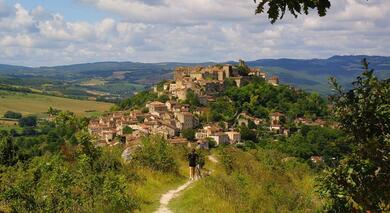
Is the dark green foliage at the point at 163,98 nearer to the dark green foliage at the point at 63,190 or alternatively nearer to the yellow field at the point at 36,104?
the yellow field at the point at 36,104

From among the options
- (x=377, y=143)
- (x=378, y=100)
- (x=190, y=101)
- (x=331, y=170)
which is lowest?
(x=190, y=101)

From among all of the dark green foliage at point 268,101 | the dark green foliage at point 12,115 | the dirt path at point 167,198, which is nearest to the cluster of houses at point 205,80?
the dark green foliage at point 268,101

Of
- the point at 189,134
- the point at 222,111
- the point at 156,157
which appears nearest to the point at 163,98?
the point at 222,111

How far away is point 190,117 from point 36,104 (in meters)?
88.8

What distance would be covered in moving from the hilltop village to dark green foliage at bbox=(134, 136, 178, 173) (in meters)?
49.2

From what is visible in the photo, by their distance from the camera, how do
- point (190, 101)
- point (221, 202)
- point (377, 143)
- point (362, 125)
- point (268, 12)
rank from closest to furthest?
point (268, 12), point (377, 143), point (362, 125), point (221, 202), point (190, 101)

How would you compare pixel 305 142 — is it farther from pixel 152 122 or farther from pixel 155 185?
pixel 155 185

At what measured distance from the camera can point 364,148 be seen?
3973 mm

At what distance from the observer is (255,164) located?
1870 cm

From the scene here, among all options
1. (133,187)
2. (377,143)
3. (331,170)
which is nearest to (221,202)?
(133,187)

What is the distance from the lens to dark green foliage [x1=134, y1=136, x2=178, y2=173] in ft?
57.8

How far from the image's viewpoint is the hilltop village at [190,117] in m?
75.3

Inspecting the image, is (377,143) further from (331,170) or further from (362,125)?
(331,170)

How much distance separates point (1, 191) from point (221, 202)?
14.9 ft
